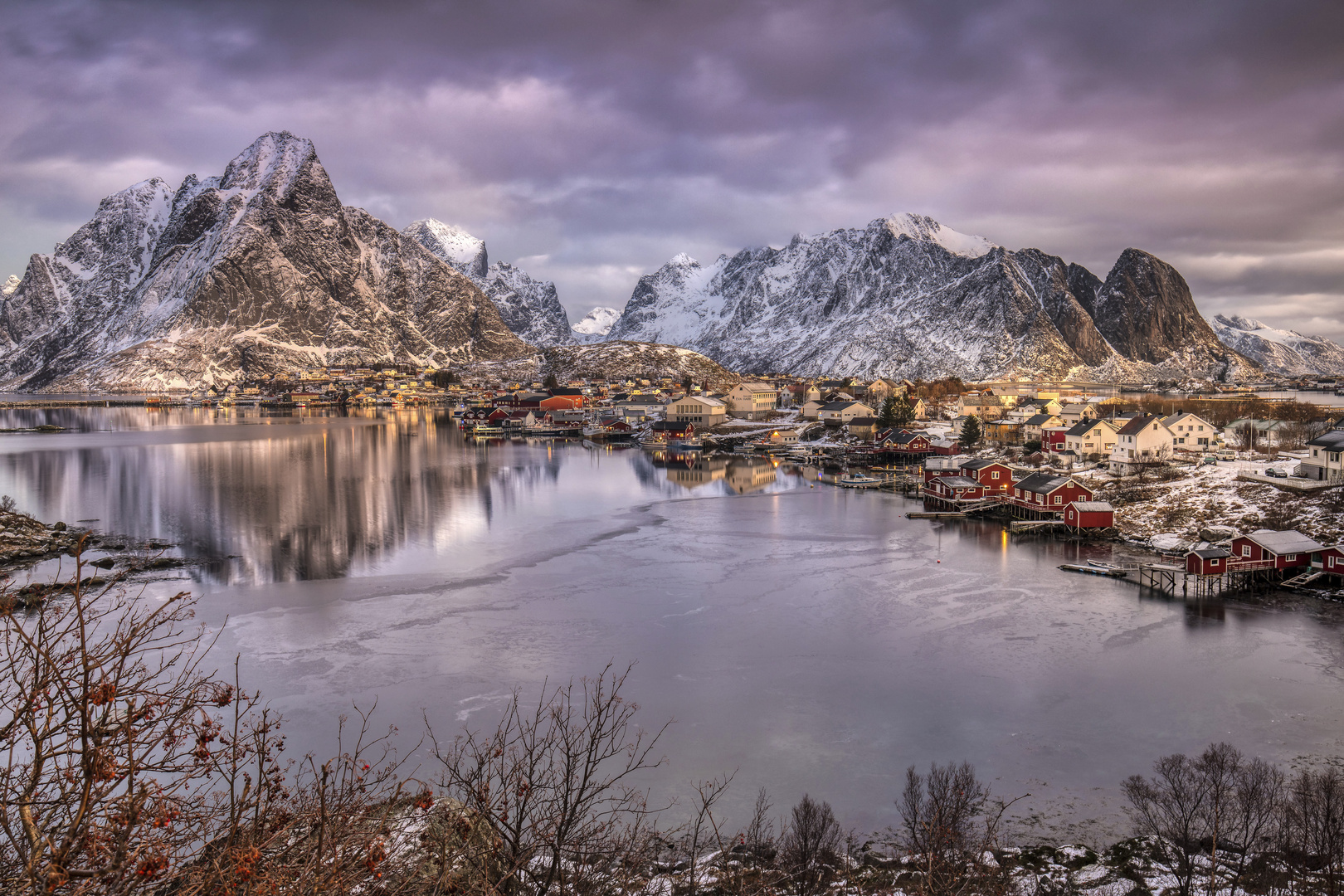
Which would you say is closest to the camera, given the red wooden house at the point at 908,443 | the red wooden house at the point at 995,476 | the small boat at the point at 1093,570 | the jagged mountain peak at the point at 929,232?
the small boat at the point at 1093,570

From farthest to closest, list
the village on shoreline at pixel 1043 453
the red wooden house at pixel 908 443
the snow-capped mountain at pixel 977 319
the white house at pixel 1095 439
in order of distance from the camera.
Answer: the snow-capped mountain at pixel 977 319
the red wooden house at pixel 908 443
the white house at pixel 1095 439
the village on shoreline at pixel 1043 453

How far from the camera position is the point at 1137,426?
3506cm

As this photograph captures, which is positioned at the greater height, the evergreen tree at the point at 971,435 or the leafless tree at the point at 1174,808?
the evergreen tree at the point at 971,435

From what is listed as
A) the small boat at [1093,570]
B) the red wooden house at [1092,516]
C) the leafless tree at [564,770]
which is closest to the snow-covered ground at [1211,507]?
the red wooden house at [1092,516]

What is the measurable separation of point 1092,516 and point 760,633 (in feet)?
51.7

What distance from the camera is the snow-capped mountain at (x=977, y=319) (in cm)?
11788

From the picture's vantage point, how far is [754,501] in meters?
32.9

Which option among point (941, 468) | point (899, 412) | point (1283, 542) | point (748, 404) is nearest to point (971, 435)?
point (899, 412)

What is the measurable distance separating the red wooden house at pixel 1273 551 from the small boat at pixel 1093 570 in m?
2.50

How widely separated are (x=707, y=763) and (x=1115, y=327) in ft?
477

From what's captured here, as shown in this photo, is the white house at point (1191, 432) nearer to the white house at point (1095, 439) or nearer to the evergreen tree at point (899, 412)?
the white house at point (1095, 439)

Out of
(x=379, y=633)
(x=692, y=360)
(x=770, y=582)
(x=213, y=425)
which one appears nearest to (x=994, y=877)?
(x=379, y=633)

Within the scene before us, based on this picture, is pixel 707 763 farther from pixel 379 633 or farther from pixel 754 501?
pixel 754 501

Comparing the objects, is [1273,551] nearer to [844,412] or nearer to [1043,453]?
[1043,453]
